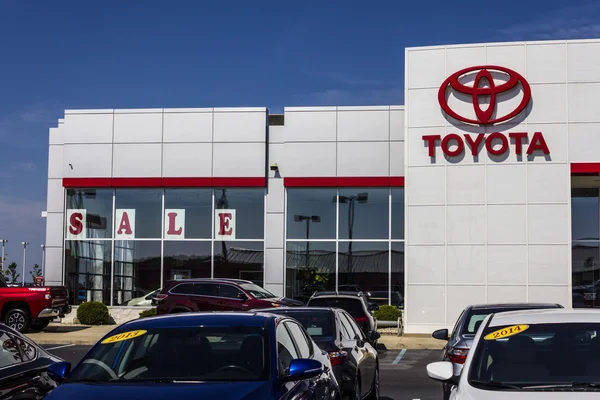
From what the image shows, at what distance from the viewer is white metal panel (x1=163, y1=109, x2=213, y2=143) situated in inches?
1188

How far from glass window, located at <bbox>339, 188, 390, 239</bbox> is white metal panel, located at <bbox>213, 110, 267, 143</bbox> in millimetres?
3638

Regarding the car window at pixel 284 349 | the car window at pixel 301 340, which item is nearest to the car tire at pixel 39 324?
the car window at pixel 301 340

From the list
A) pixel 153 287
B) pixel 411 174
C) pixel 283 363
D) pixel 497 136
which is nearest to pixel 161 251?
pixel 153 287

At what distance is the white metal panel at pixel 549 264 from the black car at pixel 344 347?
49.6 feet

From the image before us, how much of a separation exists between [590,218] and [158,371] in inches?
1034

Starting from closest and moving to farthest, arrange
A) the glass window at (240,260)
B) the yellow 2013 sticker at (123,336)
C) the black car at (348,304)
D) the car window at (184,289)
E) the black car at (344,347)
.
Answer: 1. the yellow 2013 sticker at (123,336)
2. the black car at (344,347)
3. the black car at (348,304)
4. the car window at (184,289)
5. the glass window at (240,260)

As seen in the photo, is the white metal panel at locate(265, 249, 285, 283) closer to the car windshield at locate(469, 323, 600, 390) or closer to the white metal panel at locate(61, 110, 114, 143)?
the white metal panel at locate(61, 110, 114, 143)

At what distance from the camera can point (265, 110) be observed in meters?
30.0

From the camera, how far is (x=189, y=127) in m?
30.2

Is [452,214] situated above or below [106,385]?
above

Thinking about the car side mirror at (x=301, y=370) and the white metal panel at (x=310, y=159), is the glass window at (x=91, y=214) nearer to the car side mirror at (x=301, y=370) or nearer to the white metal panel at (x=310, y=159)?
the white metal panel at (x=310, y=159)

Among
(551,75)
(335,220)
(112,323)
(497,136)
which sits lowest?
→ (112,323)

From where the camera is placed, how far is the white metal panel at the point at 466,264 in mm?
26359

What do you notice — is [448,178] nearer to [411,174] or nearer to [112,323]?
[411,174]
